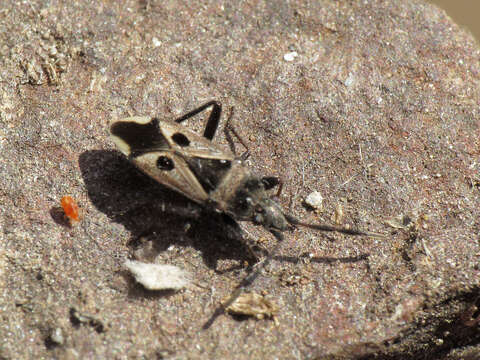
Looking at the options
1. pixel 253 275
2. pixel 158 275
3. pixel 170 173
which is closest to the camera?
pixel 158 275

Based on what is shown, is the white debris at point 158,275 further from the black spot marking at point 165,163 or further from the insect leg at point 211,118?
the insect leg at point 211,118

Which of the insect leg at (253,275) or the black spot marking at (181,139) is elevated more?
the black spot marking at (181,139)

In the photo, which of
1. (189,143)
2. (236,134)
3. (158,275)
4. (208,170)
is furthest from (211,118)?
(158,275)

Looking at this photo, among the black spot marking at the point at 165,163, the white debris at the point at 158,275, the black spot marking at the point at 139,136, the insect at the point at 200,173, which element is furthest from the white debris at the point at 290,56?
the white debris at the point at 158,275

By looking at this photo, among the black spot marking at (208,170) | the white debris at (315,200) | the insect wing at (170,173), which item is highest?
the white debris at (315,200)

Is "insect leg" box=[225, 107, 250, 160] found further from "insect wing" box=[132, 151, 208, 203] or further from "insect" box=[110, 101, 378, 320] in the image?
"insect wing" box=[132, 151, 208, 203]

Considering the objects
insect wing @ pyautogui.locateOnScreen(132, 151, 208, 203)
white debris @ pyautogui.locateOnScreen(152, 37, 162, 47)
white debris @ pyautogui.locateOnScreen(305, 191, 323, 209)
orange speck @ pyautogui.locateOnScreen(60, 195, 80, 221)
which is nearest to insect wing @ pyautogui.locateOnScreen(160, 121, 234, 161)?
insect wing @ pyautogui.locateOnScreen(132, 151, 208, 203)

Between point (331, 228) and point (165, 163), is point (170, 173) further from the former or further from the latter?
point (331, 228)
